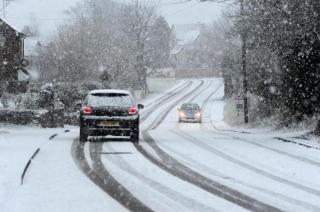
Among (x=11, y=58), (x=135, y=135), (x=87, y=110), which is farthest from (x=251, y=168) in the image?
(x=11, y=58)

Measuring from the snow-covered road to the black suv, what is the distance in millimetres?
466

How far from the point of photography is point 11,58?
61.1m

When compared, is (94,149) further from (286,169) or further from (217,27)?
(217,27)

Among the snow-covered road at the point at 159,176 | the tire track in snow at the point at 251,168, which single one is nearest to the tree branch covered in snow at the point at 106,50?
the tire track in snow at the point at 251,168

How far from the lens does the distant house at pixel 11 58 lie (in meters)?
59.3

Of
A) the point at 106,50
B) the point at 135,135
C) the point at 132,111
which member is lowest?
the point at 135,135

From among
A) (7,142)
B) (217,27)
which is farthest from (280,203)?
(217,27)

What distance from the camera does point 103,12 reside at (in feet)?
334

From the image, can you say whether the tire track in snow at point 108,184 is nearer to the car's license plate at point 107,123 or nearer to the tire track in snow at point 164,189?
the tire track in snow at point 164,189

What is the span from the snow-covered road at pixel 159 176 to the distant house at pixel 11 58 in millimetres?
41420

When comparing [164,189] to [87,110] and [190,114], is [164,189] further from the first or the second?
[190,114]

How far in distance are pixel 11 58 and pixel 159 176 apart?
51.6 meters

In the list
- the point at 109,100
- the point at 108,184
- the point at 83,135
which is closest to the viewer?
the point at 108,184

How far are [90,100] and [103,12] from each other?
83.8 m
